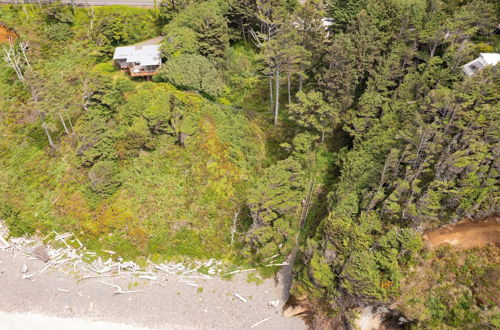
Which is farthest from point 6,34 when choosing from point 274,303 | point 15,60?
point 274,303

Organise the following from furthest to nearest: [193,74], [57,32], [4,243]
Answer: [57,32] → [193,74] → [4,243]

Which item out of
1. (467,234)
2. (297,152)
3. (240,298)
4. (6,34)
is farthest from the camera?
(6,34)

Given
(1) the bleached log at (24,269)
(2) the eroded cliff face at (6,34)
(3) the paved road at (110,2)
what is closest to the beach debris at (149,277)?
(1) the bleached log at (24,269)

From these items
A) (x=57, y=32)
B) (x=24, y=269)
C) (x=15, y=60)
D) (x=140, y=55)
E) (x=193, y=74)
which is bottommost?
(x=24, y=269)

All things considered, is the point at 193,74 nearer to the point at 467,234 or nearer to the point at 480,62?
the point at 480,62

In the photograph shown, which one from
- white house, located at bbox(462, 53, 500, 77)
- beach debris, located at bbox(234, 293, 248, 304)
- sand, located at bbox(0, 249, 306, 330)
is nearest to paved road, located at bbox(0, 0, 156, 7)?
sand, located at bbox(0, 249, 306, 330)

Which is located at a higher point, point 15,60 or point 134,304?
point 15,60

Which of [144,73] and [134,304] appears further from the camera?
[144,73]

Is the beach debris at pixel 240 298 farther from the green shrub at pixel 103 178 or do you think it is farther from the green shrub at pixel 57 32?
the green shrub at pixel 57 32
